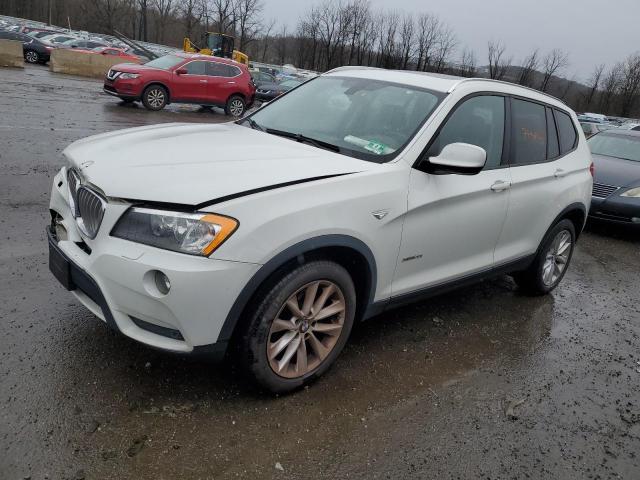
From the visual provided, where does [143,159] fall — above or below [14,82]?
above

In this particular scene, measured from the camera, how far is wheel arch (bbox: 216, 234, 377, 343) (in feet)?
8.15

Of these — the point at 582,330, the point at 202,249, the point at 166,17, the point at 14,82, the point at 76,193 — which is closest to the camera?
the point at 202,249

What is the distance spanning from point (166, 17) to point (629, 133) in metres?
77.4

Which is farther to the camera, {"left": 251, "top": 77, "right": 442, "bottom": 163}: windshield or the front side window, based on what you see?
the front side window

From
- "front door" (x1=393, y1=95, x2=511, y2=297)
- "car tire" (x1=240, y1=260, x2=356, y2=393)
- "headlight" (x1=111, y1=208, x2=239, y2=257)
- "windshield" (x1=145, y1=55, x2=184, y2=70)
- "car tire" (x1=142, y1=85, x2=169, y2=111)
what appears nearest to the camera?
"headlight" (x1=111, y1=208, x2=239, y2=257)

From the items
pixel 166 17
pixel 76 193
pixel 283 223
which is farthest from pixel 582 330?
pixel 166 17

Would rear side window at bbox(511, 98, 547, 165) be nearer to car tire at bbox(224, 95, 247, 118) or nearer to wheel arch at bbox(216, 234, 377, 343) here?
wheel arch at bbox(216, 234, 377, 343)

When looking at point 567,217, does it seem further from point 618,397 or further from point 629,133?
point 629,133

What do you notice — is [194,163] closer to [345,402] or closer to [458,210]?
[345,402]

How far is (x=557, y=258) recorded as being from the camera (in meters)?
4.99

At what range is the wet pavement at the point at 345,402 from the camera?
2447 millimetres

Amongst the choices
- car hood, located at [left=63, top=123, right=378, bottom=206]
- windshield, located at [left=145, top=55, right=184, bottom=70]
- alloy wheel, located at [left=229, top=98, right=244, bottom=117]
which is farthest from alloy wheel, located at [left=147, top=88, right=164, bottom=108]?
A: car hood, located at [left=63, top=123, right=378, bottom=206]

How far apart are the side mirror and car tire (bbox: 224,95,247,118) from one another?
15928 mm

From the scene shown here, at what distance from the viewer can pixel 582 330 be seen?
449 centimetres
